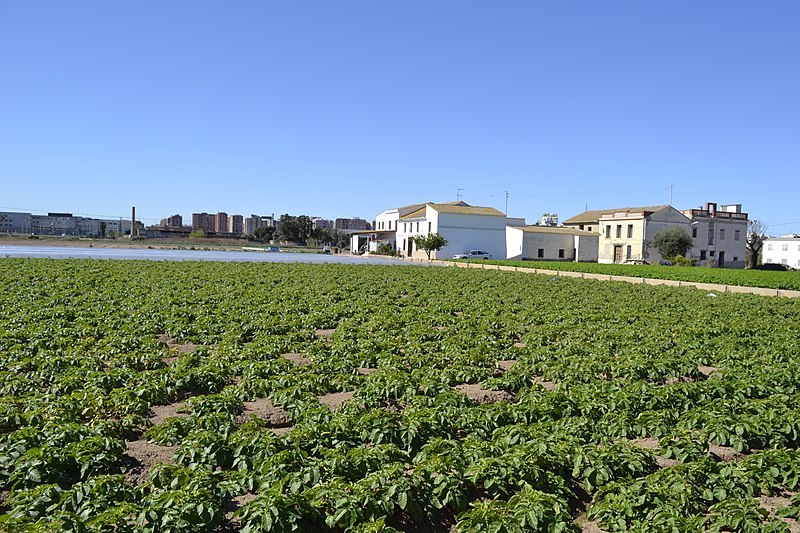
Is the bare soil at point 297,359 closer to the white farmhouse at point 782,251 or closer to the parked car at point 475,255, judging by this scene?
the parked car at point 475,255

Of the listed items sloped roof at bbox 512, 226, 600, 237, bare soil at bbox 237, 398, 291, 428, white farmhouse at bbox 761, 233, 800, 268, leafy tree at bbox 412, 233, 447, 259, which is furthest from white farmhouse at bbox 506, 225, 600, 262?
bare soil at bbox 237, 398, 291, 428

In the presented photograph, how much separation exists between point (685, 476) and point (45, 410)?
734 cm

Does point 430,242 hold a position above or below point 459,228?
below

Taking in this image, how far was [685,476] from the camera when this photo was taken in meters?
5.83

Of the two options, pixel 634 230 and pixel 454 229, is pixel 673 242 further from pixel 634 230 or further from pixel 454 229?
pixel 454 229

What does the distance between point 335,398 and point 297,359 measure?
3138 millimetres

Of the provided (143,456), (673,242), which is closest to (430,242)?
(673,242)

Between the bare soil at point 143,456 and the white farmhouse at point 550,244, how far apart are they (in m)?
64.8

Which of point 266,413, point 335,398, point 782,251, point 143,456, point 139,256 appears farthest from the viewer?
point 782,251

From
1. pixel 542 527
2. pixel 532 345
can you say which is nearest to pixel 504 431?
pixel 542 527

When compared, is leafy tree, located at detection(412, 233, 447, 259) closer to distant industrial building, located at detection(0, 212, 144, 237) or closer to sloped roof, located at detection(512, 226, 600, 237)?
sloped roof, located at detection(512, 226, 600, 237)

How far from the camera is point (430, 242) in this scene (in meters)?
65.3

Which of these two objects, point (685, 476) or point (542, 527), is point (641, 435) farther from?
point (542, 527)

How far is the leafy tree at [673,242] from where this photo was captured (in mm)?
66688
